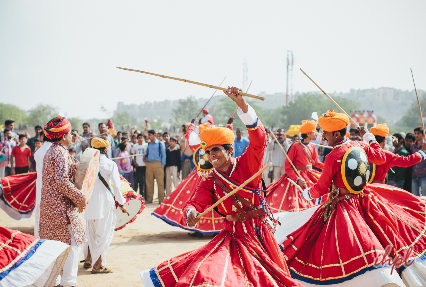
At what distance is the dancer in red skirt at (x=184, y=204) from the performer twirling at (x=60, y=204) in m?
3.50

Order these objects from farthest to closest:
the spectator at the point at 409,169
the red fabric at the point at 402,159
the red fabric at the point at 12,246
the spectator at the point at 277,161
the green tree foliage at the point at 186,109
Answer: the green tree foliage at the point at 186,109
the spectator at the point at 277,161
the spectator at the point at 409,169
the red fabric at the point at 402,159
the red fabric at the point at 12,246

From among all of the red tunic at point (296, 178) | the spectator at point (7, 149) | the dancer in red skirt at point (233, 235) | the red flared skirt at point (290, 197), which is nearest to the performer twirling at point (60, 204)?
the dancer in red skirt at point (233, 235)

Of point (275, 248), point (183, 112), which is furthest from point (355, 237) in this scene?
point (183, 112)

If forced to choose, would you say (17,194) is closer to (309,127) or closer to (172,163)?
(309,127)

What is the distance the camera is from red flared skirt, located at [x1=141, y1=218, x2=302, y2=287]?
297 centimetres

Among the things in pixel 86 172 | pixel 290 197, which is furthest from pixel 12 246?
pixel 290 197

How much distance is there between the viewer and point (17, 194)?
7723mm

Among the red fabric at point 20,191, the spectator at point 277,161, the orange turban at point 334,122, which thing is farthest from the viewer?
the spectator at point 277,161

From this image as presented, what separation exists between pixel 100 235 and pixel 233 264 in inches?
144

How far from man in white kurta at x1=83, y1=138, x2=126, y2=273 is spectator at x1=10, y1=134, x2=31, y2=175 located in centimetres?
732

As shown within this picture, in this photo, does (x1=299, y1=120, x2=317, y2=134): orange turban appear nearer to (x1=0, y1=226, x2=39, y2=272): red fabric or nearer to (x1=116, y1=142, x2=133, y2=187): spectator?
(x1=0, y1=226, x2=39, y2=272): red fabric

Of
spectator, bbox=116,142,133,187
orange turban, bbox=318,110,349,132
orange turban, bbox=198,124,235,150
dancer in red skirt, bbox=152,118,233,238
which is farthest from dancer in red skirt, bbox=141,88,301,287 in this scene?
spectator, bbox=116,142,133,187

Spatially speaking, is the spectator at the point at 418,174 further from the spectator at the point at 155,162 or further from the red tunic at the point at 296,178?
the spectator at the point at 155,162

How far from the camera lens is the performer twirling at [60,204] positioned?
4574 millimetres
